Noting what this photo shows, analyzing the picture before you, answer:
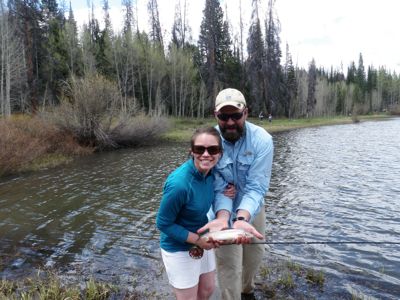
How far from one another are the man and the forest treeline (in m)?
23.8

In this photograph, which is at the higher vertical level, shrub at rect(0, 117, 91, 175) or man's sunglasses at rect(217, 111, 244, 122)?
man's sunglasses at rect(217, 111, 244, 122)

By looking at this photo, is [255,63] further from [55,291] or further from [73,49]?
[55,291]

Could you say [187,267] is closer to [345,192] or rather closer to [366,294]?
[366,294]

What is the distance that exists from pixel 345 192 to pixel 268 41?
55920 mm

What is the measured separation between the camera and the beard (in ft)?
12.0

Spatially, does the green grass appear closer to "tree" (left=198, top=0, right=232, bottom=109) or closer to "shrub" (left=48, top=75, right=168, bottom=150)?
"shrub" (left=48, top=75, right=168, bottom=150)

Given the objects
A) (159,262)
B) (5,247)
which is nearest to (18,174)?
(5,247)

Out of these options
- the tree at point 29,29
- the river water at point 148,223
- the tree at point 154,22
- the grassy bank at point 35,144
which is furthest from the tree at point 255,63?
the river water at point 148,223

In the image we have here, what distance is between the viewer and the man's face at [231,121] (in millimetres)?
3553

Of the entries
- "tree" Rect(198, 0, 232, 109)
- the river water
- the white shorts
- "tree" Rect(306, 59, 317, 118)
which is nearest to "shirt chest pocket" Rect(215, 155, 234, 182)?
the white shorts

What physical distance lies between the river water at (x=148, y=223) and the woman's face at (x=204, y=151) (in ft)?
10.5

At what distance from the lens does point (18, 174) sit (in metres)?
16.9

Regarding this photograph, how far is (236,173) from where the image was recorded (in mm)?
3762

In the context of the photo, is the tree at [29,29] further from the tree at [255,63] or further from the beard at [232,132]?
the beard at [232,132]
